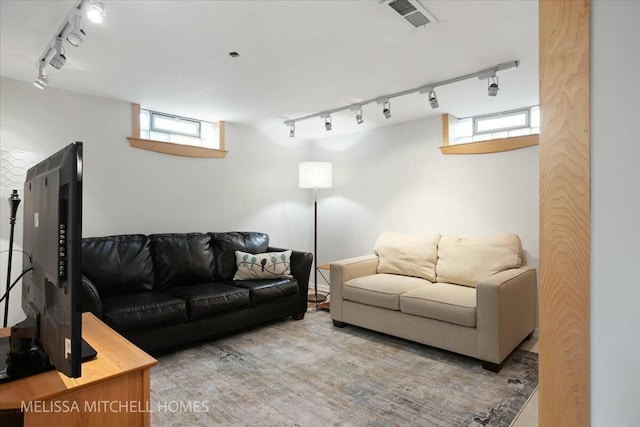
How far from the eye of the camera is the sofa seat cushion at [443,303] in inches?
104

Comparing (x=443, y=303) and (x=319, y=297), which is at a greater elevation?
(x=443, y=303)

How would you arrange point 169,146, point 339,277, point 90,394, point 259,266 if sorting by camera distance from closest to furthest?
point 90,394
point 339,277
point 259,266
point 169,146

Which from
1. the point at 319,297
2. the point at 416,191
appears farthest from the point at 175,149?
the point at 416,191

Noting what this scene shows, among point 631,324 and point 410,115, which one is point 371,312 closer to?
point 410,115

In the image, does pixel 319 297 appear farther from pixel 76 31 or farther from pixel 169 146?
pixel 76 31

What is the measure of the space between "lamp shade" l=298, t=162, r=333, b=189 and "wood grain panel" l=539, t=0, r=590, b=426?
144 inches

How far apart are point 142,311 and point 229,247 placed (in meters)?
1.26

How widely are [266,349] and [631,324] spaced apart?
2.65 meters

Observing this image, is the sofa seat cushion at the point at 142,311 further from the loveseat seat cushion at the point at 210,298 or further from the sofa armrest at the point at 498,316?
the sofa armrest at the point at 498,316

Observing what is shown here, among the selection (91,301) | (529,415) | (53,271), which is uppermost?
(53,271)

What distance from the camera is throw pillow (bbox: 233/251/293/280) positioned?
141 inches

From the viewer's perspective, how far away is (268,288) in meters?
3.41

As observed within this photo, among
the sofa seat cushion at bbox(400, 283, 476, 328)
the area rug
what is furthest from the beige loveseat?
the area rug

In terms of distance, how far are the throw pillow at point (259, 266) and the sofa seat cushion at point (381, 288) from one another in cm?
72
